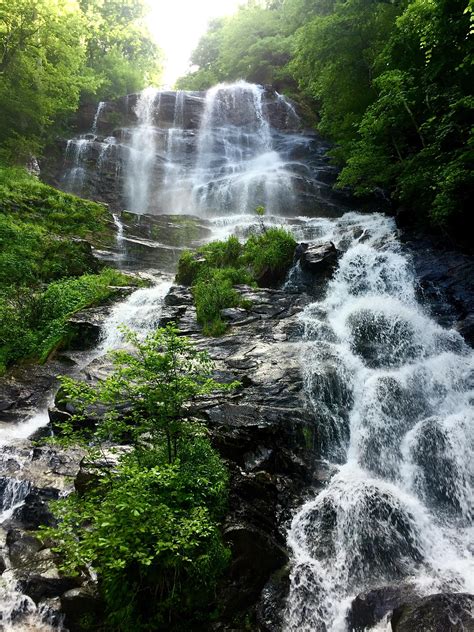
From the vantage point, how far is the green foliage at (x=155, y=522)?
12.8ft

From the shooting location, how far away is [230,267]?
492 inches

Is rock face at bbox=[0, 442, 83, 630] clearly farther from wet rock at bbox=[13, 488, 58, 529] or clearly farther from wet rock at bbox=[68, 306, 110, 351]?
wet rock at bbox=[68, 306, 110, 351]

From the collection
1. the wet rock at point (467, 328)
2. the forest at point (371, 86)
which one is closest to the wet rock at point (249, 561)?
the wet rock at point (467, 328)

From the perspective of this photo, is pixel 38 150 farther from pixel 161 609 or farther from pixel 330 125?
pixel 161 609

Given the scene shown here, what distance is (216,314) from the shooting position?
10203mm

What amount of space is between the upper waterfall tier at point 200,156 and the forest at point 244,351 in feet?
0.61

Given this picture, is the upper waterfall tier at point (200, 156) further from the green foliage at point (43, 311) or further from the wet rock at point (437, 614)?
the wet rock at point (437, 614)

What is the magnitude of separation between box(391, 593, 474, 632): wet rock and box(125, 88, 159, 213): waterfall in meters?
20.1

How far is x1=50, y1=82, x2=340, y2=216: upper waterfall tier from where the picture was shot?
820 inches

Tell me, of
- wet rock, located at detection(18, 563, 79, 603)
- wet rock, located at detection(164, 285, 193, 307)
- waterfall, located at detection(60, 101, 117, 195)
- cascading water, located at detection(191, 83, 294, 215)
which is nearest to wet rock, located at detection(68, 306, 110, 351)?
wet rock, located at detection(164, 285, 193, 307)

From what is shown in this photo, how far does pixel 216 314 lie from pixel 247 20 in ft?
110

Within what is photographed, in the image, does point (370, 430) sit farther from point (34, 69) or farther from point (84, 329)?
point (34, 69)

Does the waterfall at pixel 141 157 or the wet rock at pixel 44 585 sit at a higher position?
the waterfall at pixel 141 157

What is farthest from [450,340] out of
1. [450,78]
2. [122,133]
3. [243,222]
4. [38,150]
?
[122,133]
